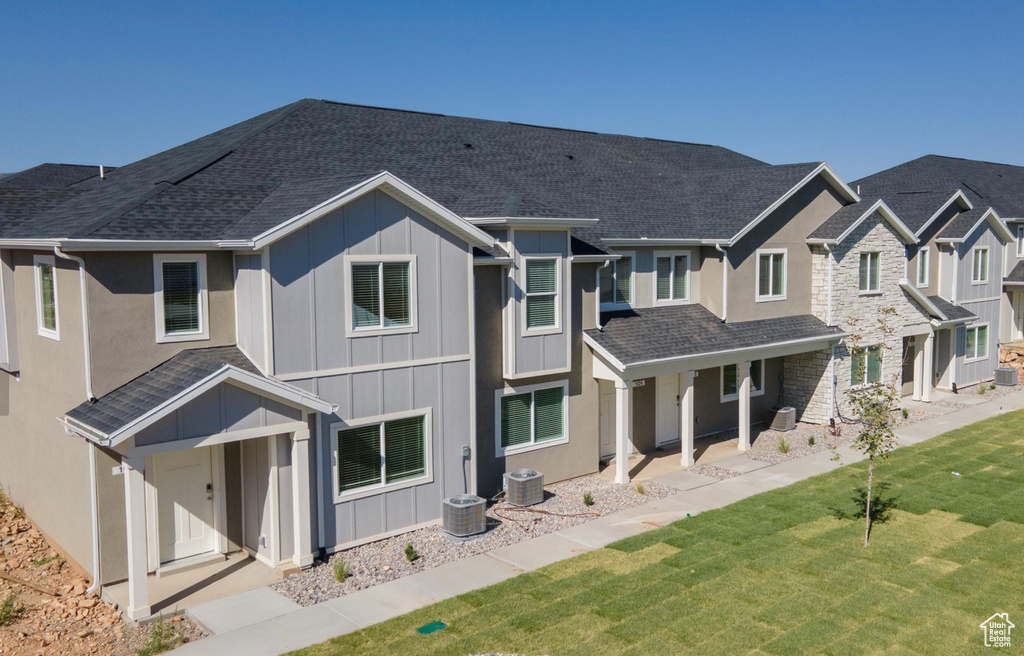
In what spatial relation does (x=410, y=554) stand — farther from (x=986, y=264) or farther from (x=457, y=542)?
(x=986, y=264)

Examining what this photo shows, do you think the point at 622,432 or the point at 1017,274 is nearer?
the point at 622,432

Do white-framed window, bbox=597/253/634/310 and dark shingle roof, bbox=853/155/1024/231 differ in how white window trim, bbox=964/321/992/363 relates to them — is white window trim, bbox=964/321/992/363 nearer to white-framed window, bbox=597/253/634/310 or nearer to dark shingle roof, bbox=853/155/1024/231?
dark shingle roof, bbox=853/155/1024/231

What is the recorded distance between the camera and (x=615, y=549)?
13977 millimetres

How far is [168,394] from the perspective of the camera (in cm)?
1155

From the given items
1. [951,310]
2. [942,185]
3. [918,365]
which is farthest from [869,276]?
[942,185]

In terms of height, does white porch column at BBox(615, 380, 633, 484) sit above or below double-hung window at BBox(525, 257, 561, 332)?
below

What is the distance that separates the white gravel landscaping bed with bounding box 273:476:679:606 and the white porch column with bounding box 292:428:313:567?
301 mm

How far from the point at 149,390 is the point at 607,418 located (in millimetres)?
10892

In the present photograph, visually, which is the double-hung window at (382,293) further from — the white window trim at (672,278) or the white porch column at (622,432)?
the white window trim at (672,278)

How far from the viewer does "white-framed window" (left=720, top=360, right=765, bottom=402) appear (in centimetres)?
2242

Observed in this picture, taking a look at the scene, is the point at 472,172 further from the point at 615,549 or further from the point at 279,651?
the point at 279,651

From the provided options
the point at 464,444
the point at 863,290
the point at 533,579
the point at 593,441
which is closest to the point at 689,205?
the point at 863,290

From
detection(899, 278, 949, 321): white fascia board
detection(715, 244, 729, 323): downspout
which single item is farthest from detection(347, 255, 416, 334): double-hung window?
detection(899, 278, 949, 321): white fascia board

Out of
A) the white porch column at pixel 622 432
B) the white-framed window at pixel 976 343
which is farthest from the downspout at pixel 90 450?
the white-framed window at pixel 976 343
